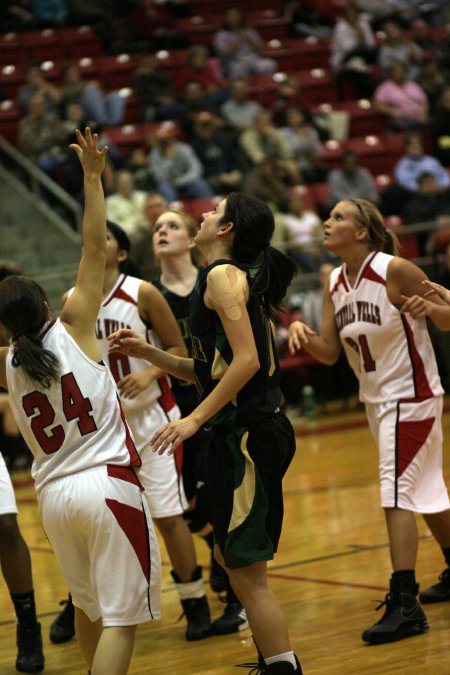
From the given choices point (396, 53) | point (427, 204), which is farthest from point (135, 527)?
point (396, 53)

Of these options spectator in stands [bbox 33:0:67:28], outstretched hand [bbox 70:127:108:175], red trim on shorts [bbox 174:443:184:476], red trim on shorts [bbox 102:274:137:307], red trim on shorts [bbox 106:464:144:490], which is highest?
outstretched hand [bbox 70:127:108:175]

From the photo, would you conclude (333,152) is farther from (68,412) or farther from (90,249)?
(68,412)

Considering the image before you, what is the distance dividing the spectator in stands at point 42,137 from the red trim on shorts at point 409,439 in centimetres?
887

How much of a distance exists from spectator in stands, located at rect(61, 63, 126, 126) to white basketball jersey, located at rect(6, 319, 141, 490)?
1050 centimetres

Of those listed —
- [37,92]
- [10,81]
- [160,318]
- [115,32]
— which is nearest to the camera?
[160,318]

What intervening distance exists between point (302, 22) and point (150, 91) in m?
4.44

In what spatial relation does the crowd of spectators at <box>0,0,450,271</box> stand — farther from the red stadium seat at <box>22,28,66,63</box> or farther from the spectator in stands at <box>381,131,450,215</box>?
the red stadium seat at <box>22,28,66,63</box>

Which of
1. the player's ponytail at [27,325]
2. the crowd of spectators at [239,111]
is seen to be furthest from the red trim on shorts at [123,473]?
the crowd of spectators at [239,111]

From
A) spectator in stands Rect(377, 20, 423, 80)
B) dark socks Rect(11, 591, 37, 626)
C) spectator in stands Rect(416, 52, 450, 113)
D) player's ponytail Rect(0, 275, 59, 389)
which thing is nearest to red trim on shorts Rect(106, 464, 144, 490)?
player's ponytail Rect(0, 275, 59, 389)

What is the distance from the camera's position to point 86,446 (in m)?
3.73

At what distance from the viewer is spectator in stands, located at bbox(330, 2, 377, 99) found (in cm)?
1702

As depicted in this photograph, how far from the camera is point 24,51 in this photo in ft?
50.8

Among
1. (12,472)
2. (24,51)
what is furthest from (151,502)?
(24,51)

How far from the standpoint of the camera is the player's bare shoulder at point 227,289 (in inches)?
148
